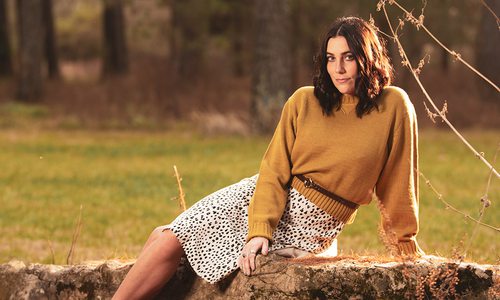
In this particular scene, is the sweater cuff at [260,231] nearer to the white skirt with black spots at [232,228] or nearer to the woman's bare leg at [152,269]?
the white skirt with black spots at [232,228]

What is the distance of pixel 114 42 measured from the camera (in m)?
28.6

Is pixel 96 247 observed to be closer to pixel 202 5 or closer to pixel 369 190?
pixel 369 190

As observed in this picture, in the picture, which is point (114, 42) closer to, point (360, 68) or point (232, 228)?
point (232, 228)

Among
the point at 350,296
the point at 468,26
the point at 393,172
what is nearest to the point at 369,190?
the point at 393,172

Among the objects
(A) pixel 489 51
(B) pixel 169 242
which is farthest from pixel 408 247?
(A) pixel 489 51

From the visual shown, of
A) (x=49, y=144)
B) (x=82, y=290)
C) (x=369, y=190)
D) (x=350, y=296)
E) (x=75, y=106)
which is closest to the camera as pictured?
(x=350, y=296)

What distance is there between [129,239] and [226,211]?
3.74 m

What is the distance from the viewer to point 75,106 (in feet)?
77.3

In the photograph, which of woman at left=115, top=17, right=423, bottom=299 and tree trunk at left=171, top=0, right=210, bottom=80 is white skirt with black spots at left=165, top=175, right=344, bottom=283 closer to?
woman at left=115, top=17, right=423, bottom=299

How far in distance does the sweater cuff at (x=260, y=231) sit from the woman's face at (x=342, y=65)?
2.48ft

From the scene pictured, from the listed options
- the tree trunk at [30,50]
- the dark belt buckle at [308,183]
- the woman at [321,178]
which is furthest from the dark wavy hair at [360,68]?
the tree trunk at [30,50]

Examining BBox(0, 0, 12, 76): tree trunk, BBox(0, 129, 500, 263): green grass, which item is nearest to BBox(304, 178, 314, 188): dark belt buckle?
BBox(0, 129, 500, 263): green grass

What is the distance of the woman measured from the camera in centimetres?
473

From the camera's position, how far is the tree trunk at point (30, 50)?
77.0ft
